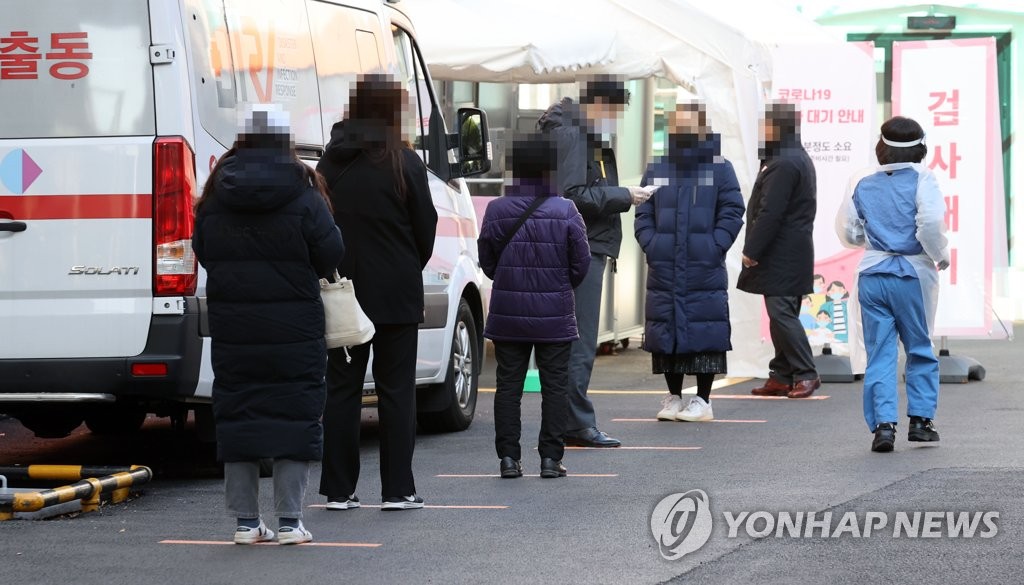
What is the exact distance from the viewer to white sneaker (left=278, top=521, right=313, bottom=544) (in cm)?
652

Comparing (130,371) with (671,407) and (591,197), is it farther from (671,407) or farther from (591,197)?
(671,407)

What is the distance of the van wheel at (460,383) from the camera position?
33.7 ft

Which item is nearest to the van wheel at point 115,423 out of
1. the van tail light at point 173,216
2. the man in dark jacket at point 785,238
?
the van tail light at point 173,216

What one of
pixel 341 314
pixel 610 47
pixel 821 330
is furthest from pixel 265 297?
pixel 821 330

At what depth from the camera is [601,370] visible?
14648 millimetres

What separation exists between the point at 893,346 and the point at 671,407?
78.5 inches

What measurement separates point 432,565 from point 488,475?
2440 mm

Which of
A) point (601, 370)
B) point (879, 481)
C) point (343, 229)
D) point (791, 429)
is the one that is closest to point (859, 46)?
point (601, 370)

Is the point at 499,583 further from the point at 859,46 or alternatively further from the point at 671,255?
the point at 859,46

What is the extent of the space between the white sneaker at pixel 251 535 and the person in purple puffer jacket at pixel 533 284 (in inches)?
76.3

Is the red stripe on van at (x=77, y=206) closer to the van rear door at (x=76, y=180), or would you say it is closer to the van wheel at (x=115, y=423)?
the van rear door at (x=76, y=180)

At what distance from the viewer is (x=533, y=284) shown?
8.20 meters

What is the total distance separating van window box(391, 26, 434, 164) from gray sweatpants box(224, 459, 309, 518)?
3469mm

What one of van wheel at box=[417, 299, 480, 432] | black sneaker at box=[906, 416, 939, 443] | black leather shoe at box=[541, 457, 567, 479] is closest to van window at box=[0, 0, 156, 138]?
black leather shoe at box=[541, 457, 567, 479]
